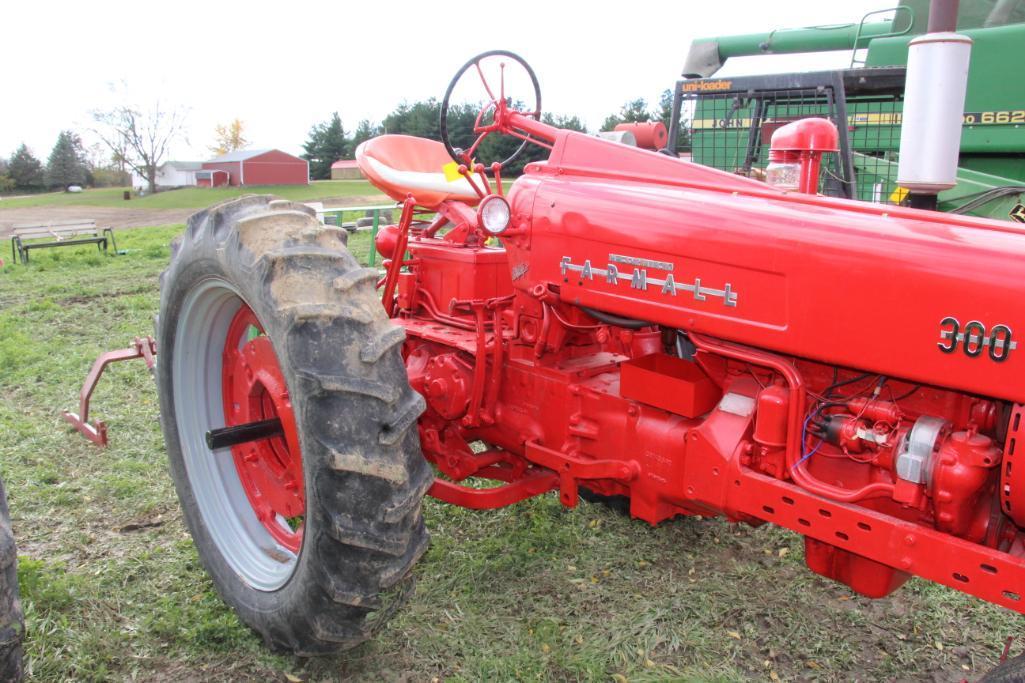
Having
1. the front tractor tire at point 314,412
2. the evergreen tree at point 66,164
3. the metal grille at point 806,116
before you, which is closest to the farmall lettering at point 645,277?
the front tractor tire at point 314,412

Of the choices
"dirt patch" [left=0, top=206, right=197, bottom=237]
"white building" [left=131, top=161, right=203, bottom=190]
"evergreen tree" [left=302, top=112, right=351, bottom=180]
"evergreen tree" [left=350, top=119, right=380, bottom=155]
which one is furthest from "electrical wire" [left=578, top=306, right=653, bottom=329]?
"white building" [left=131, top=161, right=203, bottom=190]

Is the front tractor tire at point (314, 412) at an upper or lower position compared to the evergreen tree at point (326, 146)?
lower

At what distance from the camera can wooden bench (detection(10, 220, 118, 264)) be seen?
41.0ft

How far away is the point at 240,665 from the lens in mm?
2668

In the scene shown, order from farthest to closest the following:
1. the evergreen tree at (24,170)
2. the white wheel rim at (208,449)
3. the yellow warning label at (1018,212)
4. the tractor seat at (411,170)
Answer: the evergreen tree at (24,170), the yellow warning label at (1018,212), the tractor seat at (411,170), the white wheel rim at (208,449)

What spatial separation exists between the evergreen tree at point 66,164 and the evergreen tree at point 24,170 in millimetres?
878

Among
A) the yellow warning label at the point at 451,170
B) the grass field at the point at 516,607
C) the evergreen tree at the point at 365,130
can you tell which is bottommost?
the grass field at the point at 516,607

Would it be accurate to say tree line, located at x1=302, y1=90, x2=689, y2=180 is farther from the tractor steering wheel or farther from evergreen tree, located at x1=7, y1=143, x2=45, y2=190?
evergreen tree, located at x1=7, y1=143, x2=45, y2=190

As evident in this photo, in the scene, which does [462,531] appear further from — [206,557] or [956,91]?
[956,91]

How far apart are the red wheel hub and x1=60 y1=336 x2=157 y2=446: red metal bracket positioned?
1.21 m

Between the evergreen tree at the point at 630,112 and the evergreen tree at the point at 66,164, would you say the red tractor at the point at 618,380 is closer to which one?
the evergreen tree at the point at 630,112

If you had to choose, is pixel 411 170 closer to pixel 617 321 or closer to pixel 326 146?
pixel 617 321

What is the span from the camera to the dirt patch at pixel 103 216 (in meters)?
23.0

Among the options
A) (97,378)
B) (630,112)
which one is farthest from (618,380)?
(630,112)
